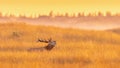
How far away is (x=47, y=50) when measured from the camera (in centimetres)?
2206

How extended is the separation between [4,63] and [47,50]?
17.1 ft

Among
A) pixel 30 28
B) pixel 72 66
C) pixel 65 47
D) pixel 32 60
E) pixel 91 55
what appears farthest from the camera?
pixel 30 28

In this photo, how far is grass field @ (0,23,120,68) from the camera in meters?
17.1

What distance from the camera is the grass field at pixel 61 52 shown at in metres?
17.1

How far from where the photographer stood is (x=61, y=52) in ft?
69.1

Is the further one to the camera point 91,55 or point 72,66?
point 91,55

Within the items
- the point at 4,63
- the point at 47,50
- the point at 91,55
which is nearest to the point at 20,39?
the point at 47,50

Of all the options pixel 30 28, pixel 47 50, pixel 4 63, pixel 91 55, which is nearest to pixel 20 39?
pixel 30 28

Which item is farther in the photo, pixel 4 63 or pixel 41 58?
pixel 41 58

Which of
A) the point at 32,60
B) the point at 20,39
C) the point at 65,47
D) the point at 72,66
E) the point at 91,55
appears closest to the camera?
the point at 72,66

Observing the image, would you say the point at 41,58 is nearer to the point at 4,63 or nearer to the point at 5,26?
the point at 4,63

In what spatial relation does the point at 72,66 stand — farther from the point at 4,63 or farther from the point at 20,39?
the point at 20,39

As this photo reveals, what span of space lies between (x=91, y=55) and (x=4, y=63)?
4227 millimetres

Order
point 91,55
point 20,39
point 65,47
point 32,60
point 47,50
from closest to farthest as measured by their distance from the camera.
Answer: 1. point 32,60
2. point 91,55
3. point 47,50
4. point 65,47
5. point 20,39
